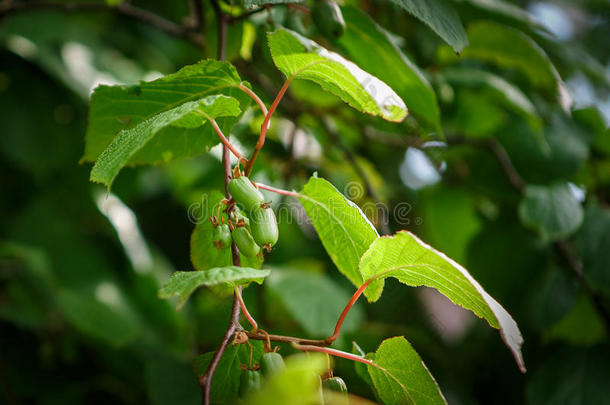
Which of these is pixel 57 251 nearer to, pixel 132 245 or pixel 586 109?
pixel 132 245

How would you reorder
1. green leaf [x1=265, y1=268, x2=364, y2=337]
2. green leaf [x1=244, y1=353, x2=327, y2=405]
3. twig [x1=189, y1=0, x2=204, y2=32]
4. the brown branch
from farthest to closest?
1. green leaf [x1=265, y1=268, x2=364, y2=337]
2. the brown branch
3. twig [x1=189, y1=0, x2=204, y2=32]
4. green leaf [x1=244, y1=353, x2=327, y2=405]

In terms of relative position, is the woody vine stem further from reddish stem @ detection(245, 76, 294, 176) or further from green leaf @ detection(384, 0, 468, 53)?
green leaf @ detection(384, 0, 468, 53)

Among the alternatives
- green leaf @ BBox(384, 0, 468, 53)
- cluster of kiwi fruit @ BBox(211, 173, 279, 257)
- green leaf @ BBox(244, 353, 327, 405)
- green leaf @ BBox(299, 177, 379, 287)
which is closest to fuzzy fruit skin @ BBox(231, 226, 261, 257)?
cluster of kiwi fruit @ BBox(211, 173, 279, 257)

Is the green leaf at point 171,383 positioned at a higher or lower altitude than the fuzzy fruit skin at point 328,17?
lower

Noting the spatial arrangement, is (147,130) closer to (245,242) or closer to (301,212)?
(245,242)

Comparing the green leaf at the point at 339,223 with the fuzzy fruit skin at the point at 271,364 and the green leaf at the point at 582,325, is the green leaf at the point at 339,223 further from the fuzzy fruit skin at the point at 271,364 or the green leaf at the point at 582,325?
the green leaf at the point at 582,325

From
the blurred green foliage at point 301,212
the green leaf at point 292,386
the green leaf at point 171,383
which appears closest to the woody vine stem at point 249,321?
the green leaf at point 292,386
